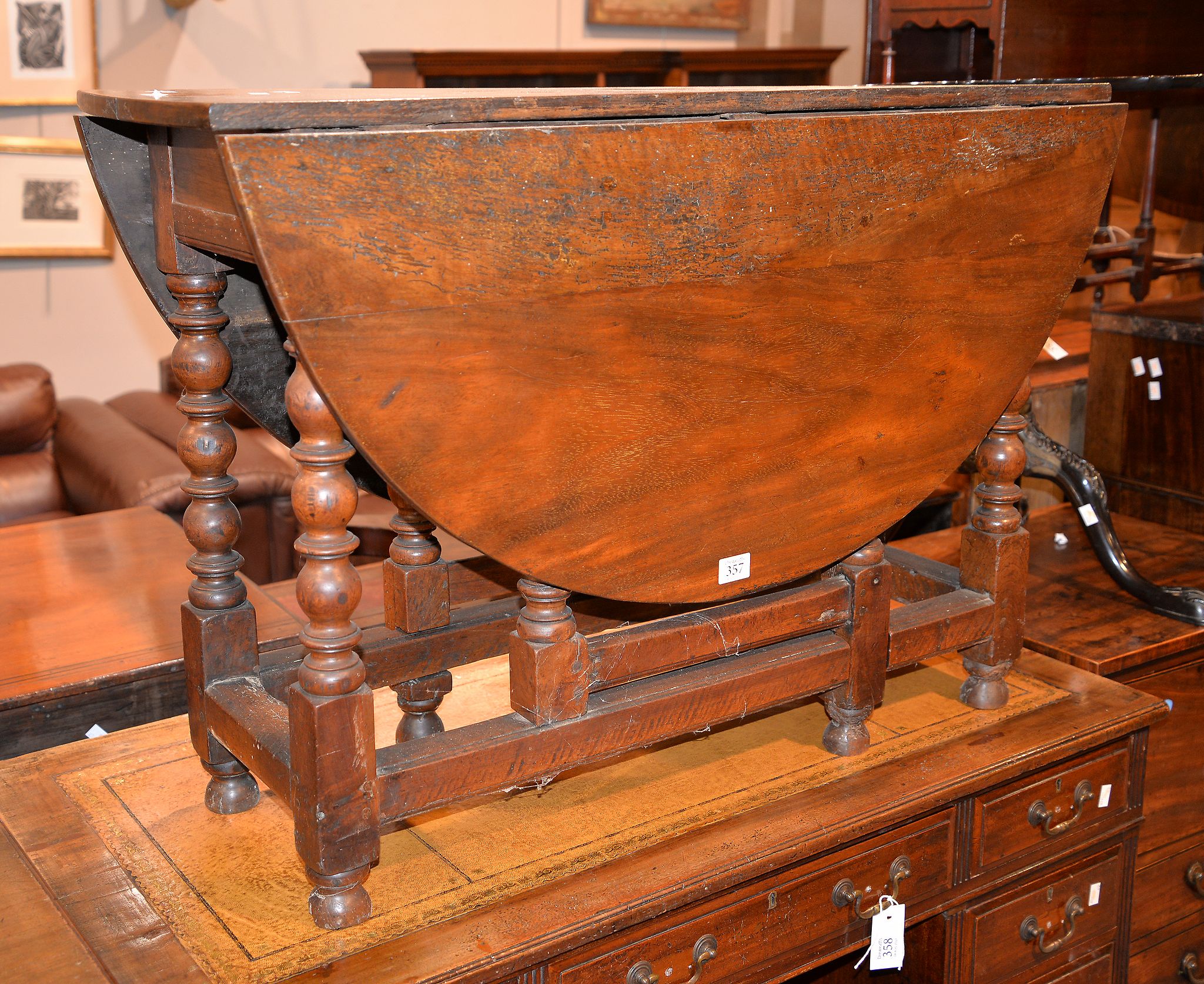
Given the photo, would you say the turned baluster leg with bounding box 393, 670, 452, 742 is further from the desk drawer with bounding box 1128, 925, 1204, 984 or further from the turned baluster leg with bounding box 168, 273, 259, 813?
the desk drawer with bounding box 1128, 925, 1204, 984

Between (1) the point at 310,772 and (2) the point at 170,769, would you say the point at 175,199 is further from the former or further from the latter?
(2) the point at 170,769

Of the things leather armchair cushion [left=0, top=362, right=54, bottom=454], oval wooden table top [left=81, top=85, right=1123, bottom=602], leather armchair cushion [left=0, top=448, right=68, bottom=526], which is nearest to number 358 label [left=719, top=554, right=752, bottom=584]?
oval wooden table top [left=81, top=85, right=1123, bottom=602]

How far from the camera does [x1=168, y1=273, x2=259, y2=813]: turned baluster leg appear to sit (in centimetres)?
154

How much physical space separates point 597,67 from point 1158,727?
11.1 ft

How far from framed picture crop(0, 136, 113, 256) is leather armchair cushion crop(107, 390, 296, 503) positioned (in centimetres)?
60

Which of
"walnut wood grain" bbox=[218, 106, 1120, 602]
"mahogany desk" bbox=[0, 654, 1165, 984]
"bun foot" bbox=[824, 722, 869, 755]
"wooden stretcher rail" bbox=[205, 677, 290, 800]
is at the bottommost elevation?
"mahogany desk" bbox=[0, 654, 1165, 984]

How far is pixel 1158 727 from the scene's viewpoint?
2.31 m

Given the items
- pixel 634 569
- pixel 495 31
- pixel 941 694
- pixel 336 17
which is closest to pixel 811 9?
pixel 495 31

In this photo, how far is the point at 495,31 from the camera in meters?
5.16

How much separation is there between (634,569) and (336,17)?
3992 millimetres

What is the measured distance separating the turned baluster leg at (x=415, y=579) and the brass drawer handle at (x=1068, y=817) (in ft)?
2.95

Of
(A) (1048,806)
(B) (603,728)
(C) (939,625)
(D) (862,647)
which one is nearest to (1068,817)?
(A) (1048,806)

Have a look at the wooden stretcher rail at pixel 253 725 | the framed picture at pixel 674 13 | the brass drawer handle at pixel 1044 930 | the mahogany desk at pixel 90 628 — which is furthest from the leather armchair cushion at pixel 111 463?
the framed picture at pixel 674 13

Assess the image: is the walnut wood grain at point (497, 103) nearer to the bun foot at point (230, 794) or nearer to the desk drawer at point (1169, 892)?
the bun foot at point (230, 794)
